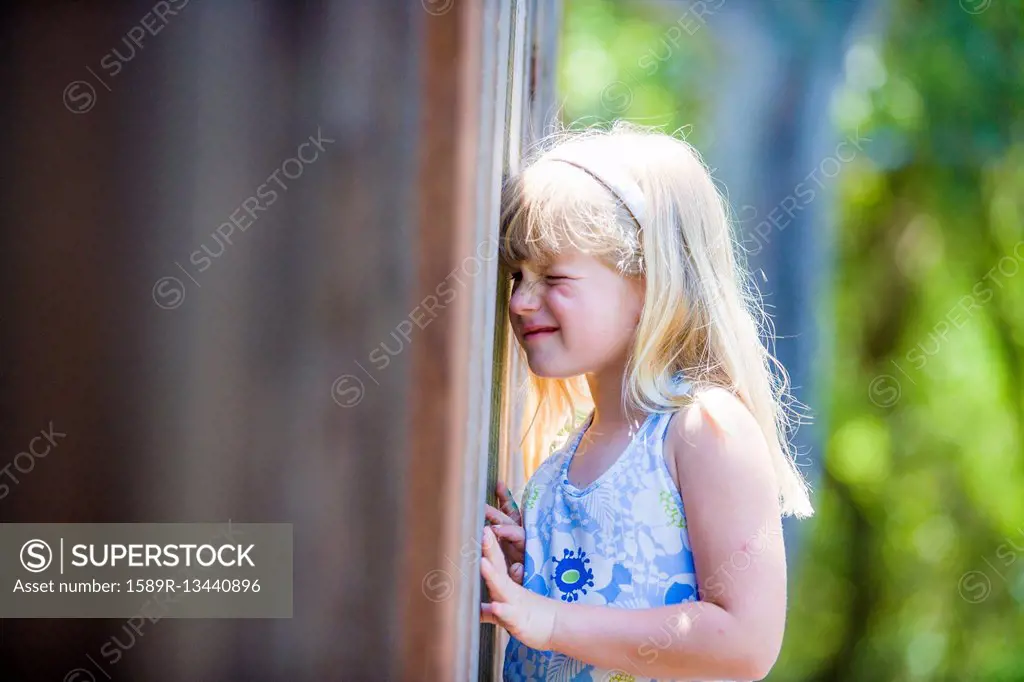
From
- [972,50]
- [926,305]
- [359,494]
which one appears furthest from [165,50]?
[926,305]

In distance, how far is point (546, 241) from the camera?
118 cm

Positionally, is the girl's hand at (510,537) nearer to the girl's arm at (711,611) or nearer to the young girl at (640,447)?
the young girl at (640,447)

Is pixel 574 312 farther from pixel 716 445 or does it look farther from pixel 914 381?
pixel 914 381

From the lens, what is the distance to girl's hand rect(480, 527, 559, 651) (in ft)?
3.45

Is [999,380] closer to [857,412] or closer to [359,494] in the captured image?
[857,412]

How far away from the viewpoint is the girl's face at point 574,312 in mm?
1184

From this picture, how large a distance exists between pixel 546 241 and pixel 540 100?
587 mm

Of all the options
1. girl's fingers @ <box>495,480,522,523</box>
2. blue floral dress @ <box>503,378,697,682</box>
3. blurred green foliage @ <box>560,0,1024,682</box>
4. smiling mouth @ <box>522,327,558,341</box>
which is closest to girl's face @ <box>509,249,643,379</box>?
smiling mouth @ <box>522,327,558,341</box>

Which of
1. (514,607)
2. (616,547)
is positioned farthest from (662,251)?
(514,607)

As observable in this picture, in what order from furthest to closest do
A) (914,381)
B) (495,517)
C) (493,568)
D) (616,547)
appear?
(914,381), (495,517), (616,547), (493,568)

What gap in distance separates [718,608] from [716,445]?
7.1 inches

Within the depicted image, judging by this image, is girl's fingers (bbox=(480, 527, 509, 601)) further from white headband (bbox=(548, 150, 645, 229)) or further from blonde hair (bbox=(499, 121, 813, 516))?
white headband (bbox=(548, 150, 645, 229))

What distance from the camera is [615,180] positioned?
1.23 m

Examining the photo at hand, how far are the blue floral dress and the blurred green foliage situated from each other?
3.25 metres
